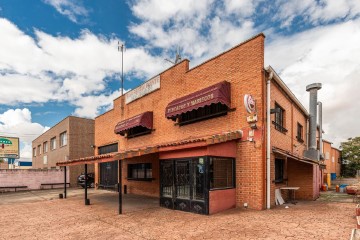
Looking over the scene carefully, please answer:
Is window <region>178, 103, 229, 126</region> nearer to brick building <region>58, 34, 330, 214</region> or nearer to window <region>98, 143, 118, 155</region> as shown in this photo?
brick building <region>58, 34, 330, 214</region>

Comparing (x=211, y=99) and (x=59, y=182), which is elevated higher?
(x=211, y=99)

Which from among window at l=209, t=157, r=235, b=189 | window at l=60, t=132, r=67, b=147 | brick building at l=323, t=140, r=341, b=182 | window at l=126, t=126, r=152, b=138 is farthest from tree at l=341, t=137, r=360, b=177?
window at l=60, t=132, r=67, b=147

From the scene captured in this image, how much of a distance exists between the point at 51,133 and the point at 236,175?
91.6ft

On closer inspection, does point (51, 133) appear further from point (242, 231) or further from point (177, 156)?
point (242, 231)

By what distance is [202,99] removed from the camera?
10.6 meters

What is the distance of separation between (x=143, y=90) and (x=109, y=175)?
7.48 metres

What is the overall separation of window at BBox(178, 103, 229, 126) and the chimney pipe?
24.8ft

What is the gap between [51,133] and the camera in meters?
30.7

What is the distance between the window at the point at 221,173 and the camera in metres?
8.89

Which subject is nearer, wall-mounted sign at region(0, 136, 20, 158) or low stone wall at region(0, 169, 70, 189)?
low stone wall at region(0, 169, 70, 189)

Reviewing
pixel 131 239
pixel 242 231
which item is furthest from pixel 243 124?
pixel 131 239

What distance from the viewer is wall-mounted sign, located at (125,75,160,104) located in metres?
14.8

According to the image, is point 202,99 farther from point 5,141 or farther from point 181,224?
point 5,141

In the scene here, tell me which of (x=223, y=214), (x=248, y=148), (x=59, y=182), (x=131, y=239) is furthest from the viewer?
(x=59, y=182)
